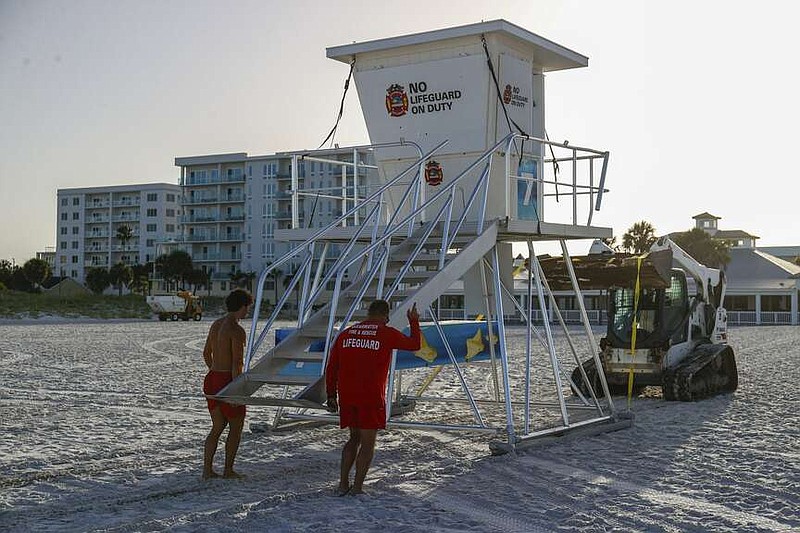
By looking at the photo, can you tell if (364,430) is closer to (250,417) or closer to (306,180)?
(250,417)

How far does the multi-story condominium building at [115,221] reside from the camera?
456 ft

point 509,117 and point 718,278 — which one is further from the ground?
point 509,117

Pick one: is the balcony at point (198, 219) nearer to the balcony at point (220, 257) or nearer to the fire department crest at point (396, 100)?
the balcony at point (220, 257)

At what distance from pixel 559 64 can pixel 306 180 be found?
334ft

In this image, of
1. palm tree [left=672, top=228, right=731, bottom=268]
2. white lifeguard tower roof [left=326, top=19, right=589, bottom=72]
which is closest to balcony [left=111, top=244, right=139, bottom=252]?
palm tree [left=672, top=228, right=731, bottom=268]

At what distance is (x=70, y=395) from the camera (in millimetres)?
17547

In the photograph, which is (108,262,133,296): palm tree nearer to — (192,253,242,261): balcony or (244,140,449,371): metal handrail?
(192,253,242,261): balcony

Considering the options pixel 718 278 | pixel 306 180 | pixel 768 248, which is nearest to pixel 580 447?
pixel 718 278

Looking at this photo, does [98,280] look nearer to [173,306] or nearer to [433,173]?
[173,306]

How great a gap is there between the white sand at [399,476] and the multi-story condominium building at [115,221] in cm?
12577

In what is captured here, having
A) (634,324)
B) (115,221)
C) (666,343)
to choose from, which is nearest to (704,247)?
(666,343)

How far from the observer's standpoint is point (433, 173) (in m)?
13.1

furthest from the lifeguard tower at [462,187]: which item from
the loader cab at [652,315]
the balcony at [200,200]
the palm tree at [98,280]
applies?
the balcony at [200,200]

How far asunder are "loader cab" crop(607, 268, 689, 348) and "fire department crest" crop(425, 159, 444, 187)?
6578 millimetres
